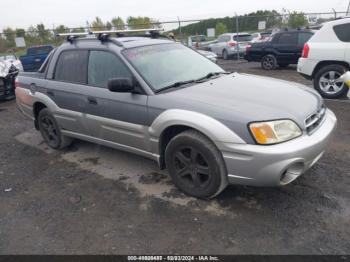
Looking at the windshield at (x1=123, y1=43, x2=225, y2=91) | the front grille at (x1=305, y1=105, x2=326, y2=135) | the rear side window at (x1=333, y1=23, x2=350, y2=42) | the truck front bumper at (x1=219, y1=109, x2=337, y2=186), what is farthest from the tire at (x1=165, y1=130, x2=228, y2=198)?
the rear side window at (x1=333, y1=23, x2=350, y2=42)

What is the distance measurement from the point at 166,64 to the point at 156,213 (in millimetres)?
1782

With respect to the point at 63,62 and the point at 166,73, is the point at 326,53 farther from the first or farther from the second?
the point at 63,62

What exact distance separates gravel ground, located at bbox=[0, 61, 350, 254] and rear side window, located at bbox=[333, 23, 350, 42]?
3.48m

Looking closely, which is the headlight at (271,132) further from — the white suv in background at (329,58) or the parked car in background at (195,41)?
the parked car in background at (195,41)

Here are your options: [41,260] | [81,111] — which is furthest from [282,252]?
[81,111]

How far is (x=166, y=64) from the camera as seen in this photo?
3.92 meters

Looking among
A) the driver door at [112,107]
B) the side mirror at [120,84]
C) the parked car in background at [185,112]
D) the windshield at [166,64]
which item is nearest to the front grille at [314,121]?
the parked car in background at [185,112]

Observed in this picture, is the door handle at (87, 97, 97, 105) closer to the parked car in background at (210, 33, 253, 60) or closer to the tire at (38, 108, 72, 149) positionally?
the tire at (38, 108, 72, 149)

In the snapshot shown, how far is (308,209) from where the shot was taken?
315cm

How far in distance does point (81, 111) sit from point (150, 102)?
4.15 ft

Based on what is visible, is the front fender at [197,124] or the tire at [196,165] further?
the tire at [196,165]

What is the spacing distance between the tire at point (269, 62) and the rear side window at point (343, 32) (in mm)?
5104

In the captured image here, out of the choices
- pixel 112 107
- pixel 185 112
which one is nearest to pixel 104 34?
pixel 112 107

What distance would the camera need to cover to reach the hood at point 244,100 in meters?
2.96
